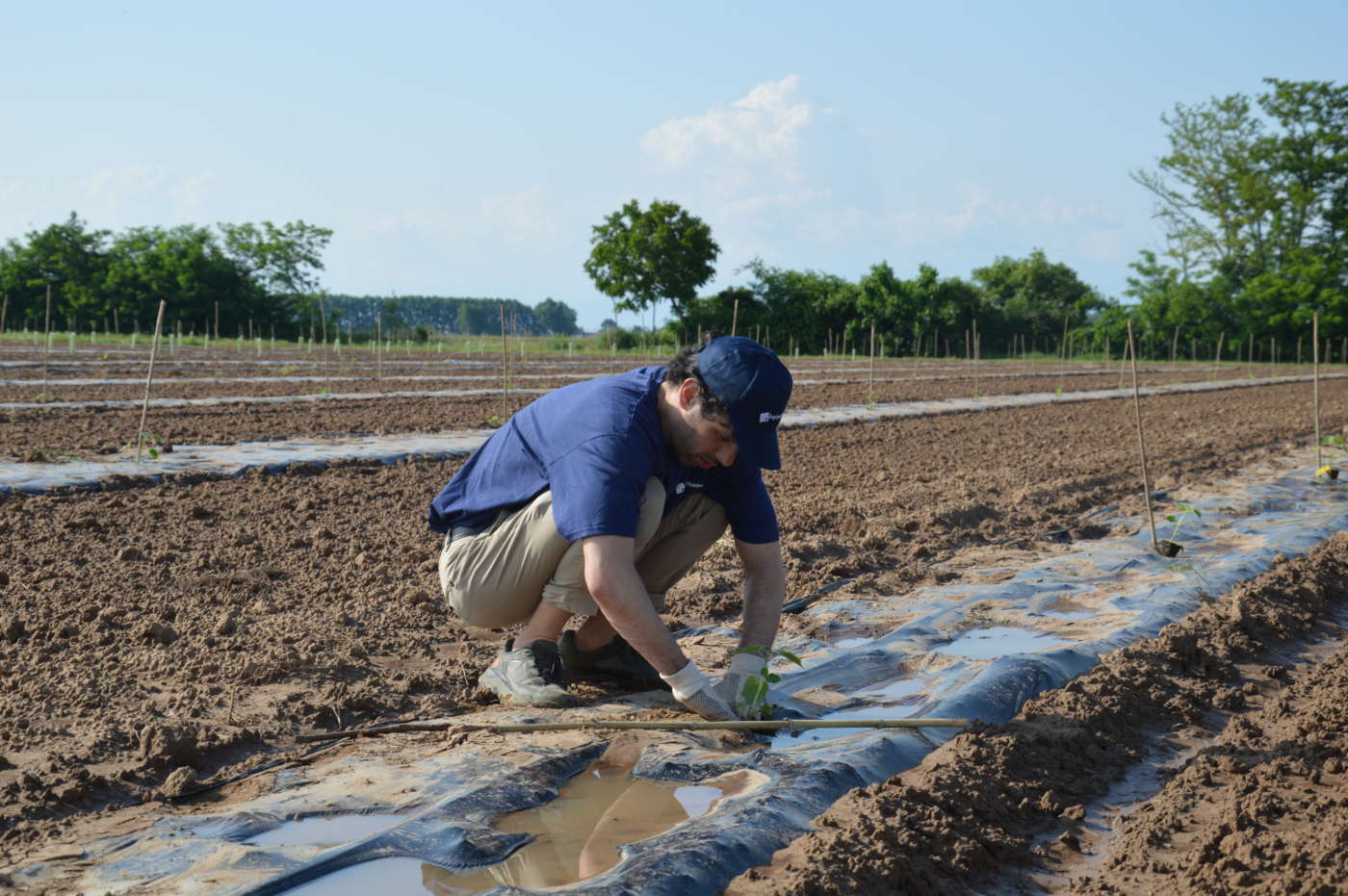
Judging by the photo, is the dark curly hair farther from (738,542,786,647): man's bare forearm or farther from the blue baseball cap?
(738,542,786,647): man's bare forearm

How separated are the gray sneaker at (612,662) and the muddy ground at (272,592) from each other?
3.3 inches

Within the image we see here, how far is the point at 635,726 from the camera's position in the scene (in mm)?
2572

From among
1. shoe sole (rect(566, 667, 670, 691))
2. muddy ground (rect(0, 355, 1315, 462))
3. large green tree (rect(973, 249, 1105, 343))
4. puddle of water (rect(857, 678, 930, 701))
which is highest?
large green tree (rect(973, 249, 1105, 343))

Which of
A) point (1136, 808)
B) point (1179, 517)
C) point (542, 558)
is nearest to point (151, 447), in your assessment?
point (542, 558)

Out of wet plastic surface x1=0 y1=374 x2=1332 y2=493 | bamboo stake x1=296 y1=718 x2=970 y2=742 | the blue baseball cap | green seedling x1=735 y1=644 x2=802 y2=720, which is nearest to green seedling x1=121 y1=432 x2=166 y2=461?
wet plastic surface x1=0 y1=374 x2=1332 y2=493

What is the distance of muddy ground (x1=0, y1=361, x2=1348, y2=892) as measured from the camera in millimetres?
2561

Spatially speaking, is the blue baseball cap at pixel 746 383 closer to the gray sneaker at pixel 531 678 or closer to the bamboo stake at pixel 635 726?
the bamboo stake at pixel 635 726

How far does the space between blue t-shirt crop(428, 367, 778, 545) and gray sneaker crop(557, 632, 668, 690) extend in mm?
486

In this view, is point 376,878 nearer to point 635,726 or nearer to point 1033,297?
point 635,726

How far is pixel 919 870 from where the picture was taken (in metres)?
2.01

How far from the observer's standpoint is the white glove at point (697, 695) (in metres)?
2.54

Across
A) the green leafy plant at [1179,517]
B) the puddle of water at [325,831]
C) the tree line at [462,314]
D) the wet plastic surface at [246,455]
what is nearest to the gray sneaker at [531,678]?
the puddle of water at [325,831]

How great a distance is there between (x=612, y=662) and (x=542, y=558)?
1.67ft

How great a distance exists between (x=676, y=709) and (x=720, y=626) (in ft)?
2.82
